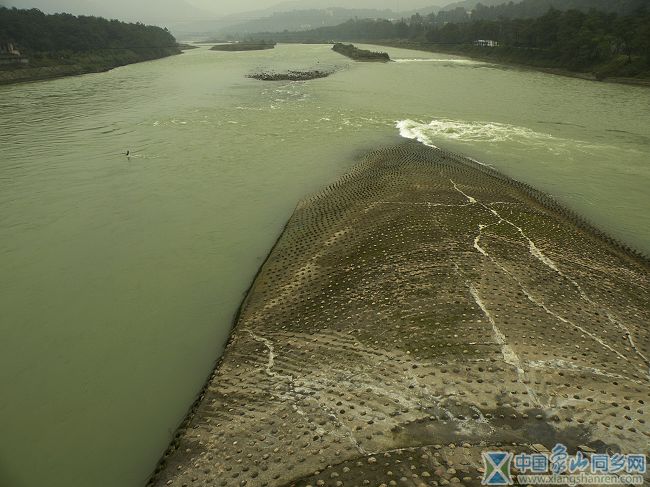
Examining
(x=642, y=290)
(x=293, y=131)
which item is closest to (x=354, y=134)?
(x=293, y=131)

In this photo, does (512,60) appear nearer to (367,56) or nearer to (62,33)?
(367,56)

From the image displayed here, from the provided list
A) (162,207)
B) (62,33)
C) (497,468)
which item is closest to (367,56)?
(62,33)

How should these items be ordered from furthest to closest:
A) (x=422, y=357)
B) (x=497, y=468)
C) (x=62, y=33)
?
1. (x=62, y=33)
2. (x=422, y=357)
3. (x=497, y=468)

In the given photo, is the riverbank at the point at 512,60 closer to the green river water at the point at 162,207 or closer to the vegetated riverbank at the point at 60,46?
the green river water at the point at 162,207

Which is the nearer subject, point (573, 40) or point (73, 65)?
point (573, 40)

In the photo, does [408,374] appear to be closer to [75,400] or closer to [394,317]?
[394,317]

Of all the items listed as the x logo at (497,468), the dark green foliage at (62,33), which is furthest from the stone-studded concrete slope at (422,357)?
the dark green foliage at (62,33)
